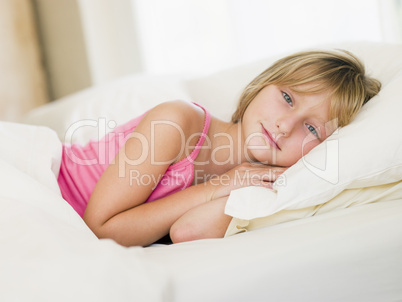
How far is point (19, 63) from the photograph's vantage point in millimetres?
2959

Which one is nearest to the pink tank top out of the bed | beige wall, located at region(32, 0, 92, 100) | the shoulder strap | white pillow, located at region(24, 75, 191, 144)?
the shoulder strap

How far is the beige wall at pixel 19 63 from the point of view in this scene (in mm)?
2793

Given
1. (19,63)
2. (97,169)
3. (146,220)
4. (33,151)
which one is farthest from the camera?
(19,63)

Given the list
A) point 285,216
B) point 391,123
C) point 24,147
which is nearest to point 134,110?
point 24,147

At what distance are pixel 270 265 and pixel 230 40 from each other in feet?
6.70

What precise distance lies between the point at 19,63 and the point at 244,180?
241 cm

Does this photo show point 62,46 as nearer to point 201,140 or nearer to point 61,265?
point 201,140

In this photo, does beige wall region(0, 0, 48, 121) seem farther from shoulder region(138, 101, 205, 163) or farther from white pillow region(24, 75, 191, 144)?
shoulder region(138, 101, 205, 163)

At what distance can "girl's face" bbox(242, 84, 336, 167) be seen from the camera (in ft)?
3.56

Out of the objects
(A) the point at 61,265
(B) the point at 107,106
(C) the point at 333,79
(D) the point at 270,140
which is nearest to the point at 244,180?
(D) the point at 270,140

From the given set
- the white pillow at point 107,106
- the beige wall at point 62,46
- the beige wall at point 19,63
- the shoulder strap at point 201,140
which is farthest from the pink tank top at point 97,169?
the beige wall at point 62,46

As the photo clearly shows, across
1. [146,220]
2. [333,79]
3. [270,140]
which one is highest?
[333,79]

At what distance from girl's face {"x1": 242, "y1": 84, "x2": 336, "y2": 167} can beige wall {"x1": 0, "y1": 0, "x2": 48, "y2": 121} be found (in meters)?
2.11

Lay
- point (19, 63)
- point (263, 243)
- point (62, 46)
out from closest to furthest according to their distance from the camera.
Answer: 1. point (263, 243)
2. point (19, 63)
3. point (62, 46)
